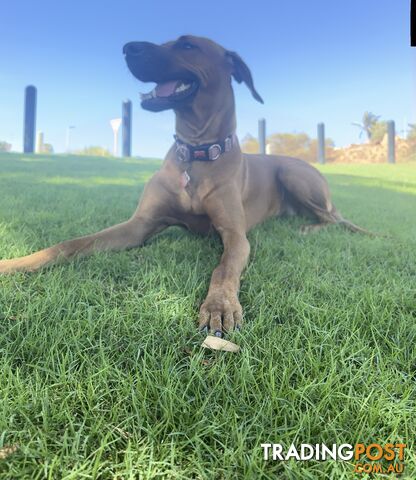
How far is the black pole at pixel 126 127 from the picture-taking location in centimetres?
1290

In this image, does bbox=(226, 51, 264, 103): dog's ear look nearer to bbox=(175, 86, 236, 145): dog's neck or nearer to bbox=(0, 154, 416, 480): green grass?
bbox=(175, 86, 236, 145): dog's neck

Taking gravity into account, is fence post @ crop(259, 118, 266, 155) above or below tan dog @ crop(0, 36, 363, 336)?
above

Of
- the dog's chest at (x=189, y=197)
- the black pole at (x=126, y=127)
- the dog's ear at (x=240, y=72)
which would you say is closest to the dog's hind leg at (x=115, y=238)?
the dog's chest at (x=189, y=197)

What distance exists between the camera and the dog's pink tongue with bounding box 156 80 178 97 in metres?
2.50

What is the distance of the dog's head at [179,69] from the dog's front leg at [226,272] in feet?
2.56

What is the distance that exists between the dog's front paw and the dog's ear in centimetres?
193

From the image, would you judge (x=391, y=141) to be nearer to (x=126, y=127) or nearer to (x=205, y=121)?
(x=126, y=127)

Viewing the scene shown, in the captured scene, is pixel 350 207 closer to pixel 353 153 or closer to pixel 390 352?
pixel 390 352

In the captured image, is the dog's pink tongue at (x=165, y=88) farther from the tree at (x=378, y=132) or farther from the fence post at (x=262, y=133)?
the tree at (x=378, y=132)

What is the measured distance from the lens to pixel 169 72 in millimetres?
2436

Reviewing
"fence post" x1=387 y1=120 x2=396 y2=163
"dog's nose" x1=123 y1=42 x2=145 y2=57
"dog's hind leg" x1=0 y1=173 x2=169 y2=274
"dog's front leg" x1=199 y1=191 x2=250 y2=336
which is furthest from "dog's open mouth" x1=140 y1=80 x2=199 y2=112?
"fence post" x1=387 y1=120 x2=396 y2=163

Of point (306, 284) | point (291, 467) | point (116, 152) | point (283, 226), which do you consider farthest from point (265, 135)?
point (291, 467)

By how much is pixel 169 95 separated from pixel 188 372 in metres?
2.04

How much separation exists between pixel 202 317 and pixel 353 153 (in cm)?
2061
